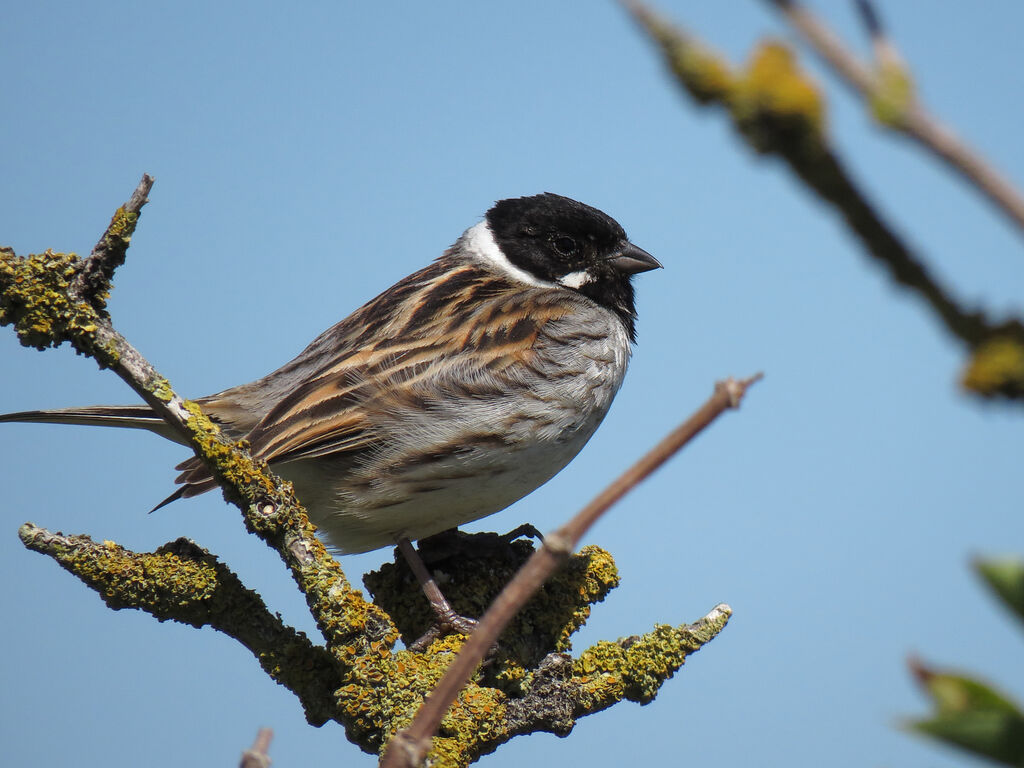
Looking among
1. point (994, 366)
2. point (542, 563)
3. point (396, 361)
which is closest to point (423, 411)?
point (396, 361)

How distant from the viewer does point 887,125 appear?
2.04 ft

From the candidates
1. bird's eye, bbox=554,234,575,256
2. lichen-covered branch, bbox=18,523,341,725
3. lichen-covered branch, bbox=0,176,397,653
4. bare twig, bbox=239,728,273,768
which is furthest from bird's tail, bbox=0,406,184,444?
bare twig, bbox=239,728,273,768

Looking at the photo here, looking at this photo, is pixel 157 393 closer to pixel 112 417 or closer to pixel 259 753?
pixel 112 417

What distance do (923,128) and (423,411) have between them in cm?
477

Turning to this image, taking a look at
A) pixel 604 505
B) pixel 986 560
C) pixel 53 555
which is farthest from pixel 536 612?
pixel 986 560

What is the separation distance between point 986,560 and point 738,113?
0.32 meters

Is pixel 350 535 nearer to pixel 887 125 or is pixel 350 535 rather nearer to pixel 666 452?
pixel 666 452

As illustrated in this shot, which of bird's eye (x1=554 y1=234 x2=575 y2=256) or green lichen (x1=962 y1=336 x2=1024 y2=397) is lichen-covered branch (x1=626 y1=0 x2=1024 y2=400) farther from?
bird's eye (x1=554 y1=234 x2=575 y2=256)

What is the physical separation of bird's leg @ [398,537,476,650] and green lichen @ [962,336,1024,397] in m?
4.08

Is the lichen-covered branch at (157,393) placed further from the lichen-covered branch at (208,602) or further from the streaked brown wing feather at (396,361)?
the streaked brown wing feather at (396,361)

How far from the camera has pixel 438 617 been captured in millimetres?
4773

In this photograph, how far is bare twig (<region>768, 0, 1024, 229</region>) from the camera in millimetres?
605

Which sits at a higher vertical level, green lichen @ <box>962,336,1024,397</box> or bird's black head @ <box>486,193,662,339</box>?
bird's black head @ <box>486,193,662,339</box>

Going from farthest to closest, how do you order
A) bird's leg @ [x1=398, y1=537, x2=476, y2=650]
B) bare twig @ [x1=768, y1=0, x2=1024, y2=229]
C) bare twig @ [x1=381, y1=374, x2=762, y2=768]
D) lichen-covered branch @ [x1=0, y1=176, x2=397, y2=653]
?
1. bird's leg @ [x1=398, y1=537, x2=476, y2=650]
2. lichen-covered branch @ [x1=0, y1=176, x2=397, y2=653]
3. bare twig @ [x1=381, y1=374, x2=762, y2=768]
4. bare twig @ [x1=768, y1=0, x2=1024, y2=229]
